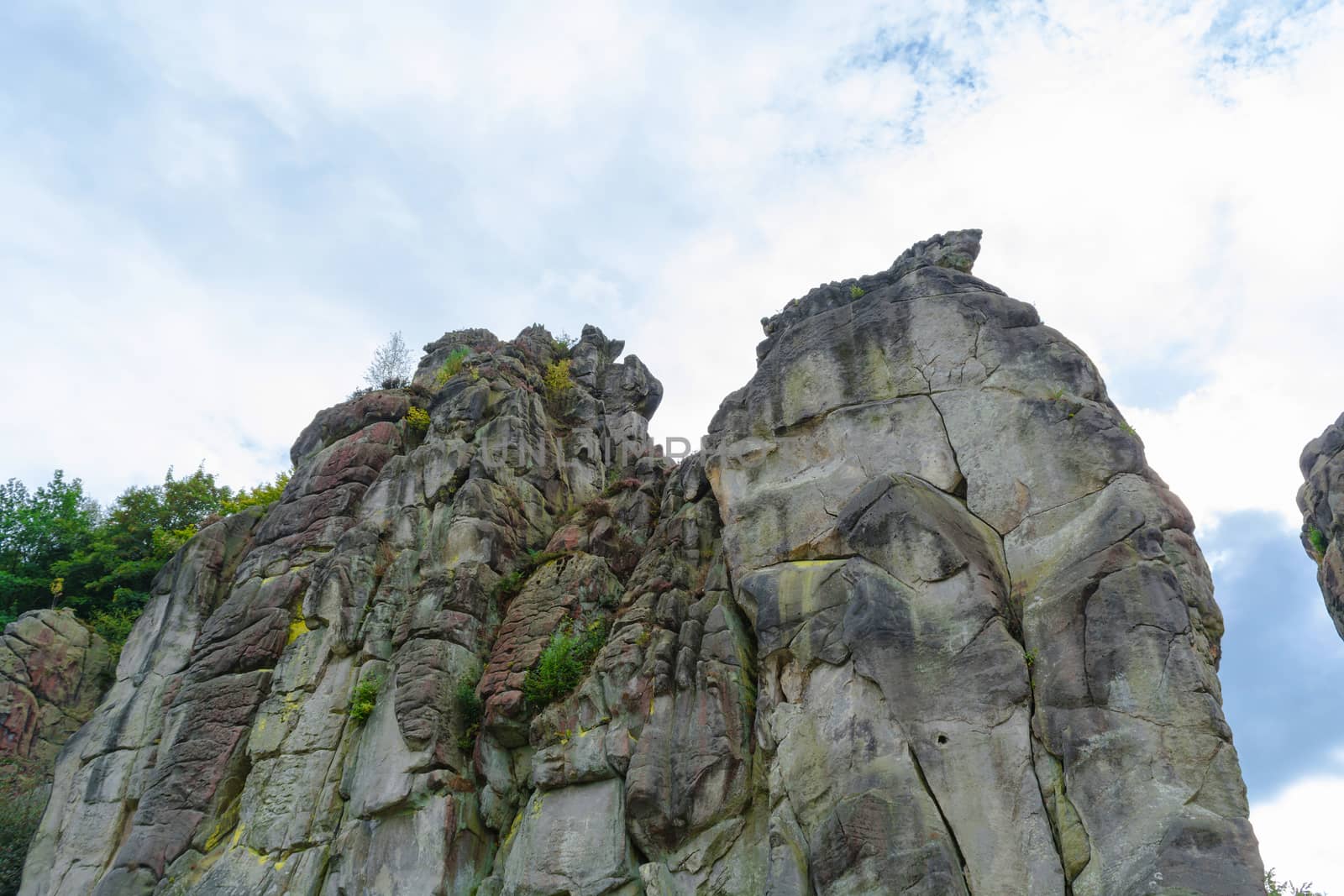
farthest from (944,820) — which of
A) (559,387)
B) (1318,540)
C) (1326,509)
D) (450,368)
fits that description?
(1318,540)

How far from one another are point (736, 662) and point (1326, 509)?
22.0m

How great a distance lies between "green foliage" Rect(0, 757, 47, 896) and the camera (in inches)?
1058

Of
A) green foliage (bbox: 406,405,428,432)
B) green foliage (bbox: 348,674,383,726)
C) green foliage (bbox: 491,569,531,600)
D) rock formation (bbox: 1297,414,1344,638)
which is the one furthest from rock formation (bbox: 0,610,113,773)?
rock formation (bbox: 1297,414,1344,638)

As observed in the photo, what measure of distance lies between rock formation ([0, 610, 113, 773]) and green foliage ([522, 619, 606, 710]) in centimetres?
1672

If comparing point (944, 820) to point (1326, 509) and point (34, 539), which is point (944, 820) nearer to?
point (1326, 509)

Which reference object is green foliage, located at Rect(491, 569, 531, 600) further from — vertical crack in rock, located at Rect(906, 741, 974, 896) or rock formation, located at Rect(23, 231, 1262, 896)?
vertical crack in rock, located at Rect(906, 741, 974, 896)

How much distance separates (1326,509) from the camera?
31.8 metres

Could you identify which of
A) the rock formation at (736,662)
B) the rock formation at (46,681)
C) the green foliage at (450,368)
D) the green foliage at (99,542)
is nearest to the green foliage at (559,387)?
the green foliage at (450,368)

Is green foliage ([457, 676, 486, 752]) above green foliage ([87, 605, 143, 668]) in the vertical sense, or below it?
below

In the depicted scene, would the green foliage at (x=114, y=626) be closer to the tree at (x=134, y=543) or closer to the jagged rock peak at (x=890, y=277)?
the tree at (x=134, y=543)

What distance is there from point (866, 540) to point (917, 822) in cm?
509

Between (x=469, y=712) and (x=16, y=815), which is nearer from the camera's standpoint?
(x=469, y=712)

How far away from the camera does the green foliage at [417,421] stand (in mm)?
31984

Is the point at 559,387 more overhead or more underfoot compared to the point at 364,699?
more overhead
